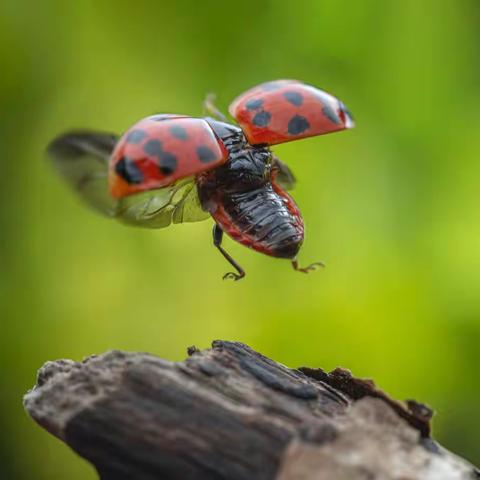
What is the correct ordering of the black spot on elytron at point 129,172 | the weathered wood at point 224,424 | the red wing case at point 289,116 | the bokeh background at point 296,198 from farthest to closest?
the bokeh background at point 296,198
the red wing case at point 289,116
the black spot on elytron at point 129,172
the weathered wood at point 224,424

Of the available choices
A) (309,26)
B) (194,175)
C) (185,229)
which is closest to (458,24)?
(309,26)

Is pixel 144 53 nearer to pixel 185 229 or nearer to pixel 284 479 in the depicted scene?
pixel 185 229

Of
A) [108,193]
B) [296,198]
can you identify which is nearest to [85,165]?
[108,193]

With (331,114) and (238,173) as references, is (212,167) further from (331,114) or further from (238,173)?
(331,114)

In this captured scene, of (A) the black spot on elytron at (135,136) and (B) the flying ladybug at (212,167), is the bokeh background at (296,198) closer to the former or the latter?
(B) the flying ladybug at (212,167)

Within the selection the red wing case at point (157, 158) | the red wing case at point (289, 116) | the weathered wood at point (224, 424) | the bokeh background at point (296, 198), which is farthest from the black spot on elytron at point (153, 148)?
the bokeh background at point (296, 198)
